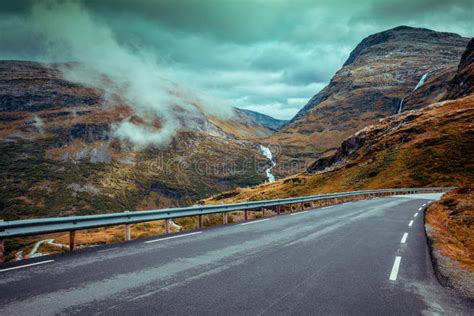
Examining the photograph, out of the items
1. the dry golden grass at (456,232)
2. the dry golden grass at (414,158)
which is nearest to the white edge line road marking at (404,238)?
the dry golden grass at (456,232)

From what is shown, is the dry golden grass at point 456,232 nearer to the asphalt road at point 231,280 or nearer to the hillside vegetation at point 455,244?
the hillside vegetation at point 455,244

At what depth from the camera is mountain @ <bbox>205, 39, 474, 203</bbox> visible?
7375 centimetres

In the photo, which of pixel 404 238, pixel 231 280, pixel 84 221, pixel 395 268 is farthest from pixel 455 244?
pixel 84 221

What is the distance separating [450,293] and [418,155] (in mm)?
85093

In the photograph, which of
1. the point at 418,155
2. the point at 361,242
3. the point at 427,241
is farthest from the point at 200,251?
the point at 418,155

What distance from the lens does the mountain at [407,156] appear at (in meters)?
73.8

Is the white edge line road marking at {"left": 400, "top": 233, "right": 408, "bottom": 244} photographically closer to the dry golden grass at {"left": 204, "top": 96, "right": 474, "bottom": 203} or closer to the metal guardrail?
the metal guardrail

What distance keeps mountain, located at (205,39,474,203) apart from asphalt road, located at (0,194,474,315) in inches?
2477

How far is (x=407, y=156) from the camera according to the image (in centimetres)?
8600

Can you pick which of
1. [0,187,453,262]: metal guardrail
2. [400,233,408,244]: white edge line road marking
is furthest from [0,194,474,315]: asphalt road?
[0,187,453,262]: metal guardrail

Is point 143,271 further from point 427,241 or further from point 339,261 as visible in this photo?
point 427,241

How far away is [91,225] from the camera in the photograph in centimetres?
1190

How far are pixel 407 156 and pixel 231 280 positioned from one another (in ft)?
288

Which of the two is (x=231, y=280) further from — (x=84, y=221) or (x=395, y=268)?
(x=84, y=221)
